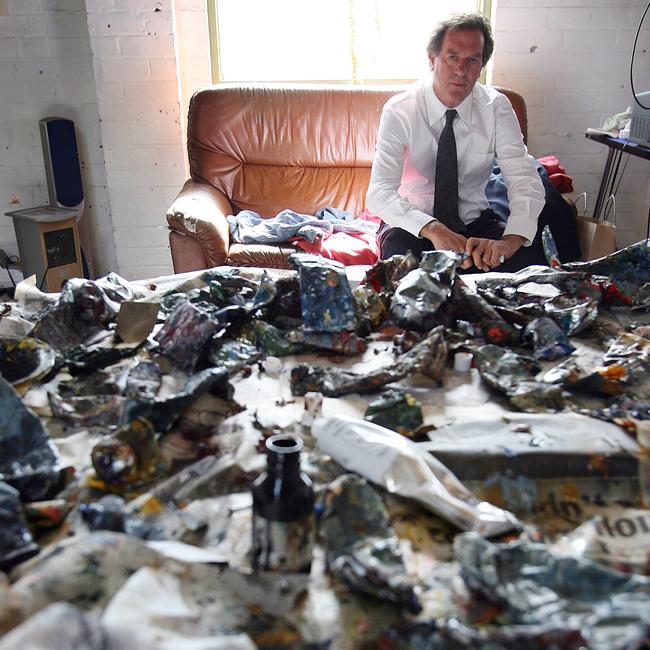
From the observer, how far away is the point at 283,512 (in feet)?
2.62

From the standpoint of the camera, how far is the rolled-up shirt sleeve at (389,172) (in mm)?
2646

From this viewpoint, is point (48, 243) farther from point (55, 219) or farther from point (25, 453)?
point (25, 453)

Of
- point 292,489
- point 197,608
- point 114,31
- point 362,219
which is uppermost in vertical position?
point 114,31

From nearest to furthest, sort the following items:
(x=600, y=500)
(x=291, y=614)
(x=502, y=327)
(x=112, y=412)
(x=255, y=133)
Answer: (x=291, y=614) < (x=600, y=500) < (x=112, y=412) < (x=502, y=327) < (x=255, y=133)

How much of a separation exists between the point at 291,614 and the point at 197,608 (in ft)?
0.35

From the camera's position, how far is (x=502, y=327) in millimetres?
1561

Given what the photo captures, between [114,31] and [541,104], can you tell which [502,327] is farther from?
[114,31]

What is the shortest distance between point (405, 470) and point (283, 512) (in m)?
0.25

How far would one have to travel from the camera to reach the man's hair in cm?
256

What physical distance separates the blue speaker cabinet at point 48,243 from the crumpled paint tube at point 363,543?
3.19 metres

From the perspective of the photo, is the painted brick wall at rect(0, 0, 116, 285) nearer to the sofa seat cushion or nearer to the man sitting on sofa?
the sofa seat cushion

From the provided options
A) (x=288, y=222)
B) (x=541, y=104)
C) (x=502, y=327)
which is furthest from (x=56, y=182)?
(x=502, y=327)

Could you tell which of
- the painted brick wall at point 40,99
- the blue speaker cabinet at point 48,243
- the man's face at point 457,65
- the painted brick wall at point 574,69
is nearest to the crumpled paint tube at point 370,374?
the man's face at point 457,65

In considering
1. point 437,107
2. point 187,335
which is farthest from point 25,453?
point 437,107
